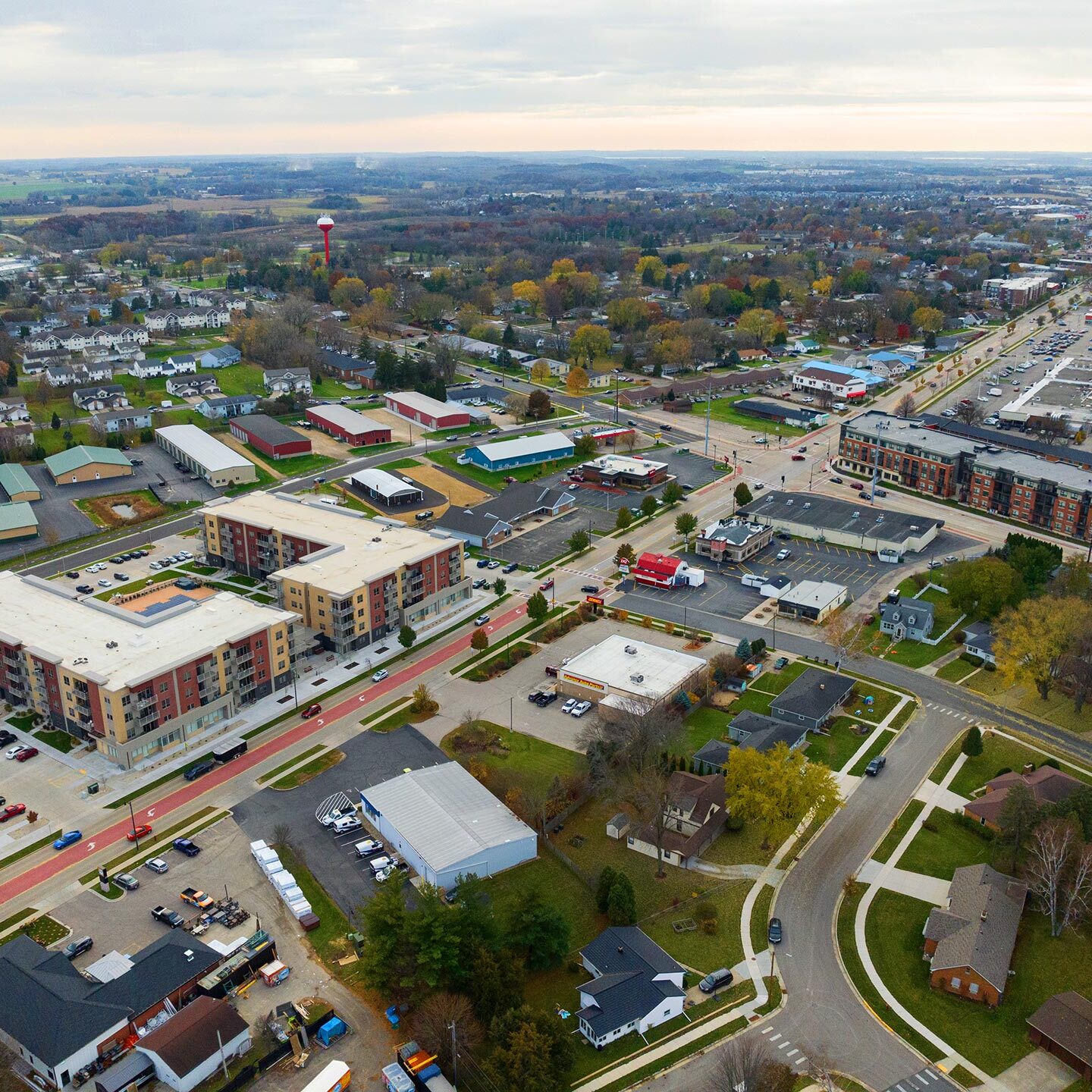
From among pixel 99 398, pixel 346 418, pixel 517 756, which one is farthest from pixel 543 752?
pixel 99 398

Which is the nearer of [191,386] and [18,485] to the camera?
[18,485]

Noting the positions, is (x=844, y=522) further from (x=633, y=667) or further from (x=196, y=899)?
(x=196, y=899)

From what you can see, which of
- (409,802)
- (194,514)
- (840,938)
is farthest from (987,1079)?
(194,514)

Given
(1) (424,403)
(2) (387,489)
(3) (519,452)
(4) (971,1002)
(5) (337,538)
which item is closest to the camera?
(4) (971,1002)

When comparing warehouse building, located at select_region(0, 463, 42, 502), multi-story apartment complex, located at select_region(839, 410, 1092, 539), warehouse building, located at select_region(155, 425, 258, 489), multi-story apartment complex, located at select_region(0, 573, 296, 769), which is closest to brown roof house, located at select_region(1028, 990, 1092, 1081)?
multi-story apartment complex, located at select_region(0, 573, 296, 769)

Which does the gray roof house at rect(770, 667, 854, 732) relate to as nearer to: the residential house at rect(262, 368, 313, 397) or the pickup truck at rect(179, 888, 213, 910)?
the pickup truck at rect(179, 888, 213, 910)

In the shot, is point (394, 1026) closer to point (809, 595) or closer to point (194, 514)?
point (809, 595)

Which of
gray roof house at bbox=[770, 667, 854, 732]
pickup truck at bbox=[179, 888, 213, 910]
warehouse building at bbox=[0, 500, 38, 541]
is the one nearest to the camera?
pickup truck at bbox=[179, 888, 213, 910]

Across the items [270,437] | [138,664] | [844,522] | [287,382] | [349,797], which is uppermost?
[287,382]
